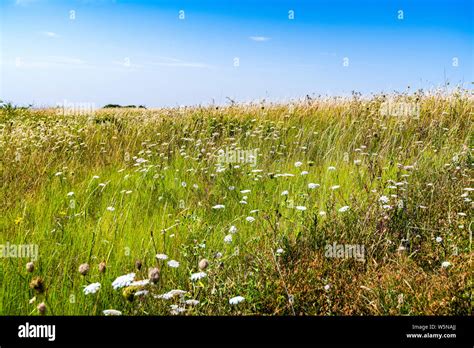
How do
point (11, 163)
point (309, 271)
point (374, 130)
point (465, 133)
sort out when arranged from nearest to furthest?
point (309, 271) → point (11, 163) → point (465, 133) → point (374, 130)

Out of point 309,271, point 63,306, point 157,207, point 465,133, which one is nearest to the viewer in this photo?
point 63,306

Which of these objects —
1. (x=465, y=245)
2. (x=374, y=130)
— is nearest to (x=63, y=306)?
(x=465, y=245)

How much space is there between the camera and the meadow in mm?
2613

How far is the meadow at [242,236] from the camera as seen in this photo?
2613 millimetres

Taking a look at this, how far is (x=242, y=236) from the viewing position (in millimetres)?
3547

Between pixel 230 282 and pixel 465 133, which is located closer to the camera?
pixel 230 282

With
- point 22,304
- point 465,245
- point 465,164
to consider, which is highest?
point 465,164

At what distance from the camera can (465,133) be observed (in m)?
6.16

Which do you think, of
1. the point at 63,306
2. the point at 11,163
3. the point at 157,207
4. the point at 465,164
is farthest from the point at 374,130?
the point at 63,306

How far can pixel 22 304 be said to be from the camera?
106 inches

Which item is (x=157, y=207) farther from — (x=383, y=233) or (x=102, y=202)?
(x=383, y=233)

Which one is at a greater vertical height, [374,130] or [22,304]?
[374,130]

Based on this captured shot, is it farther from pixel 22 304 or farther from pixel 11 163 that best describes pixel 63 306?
pixel 11 163
